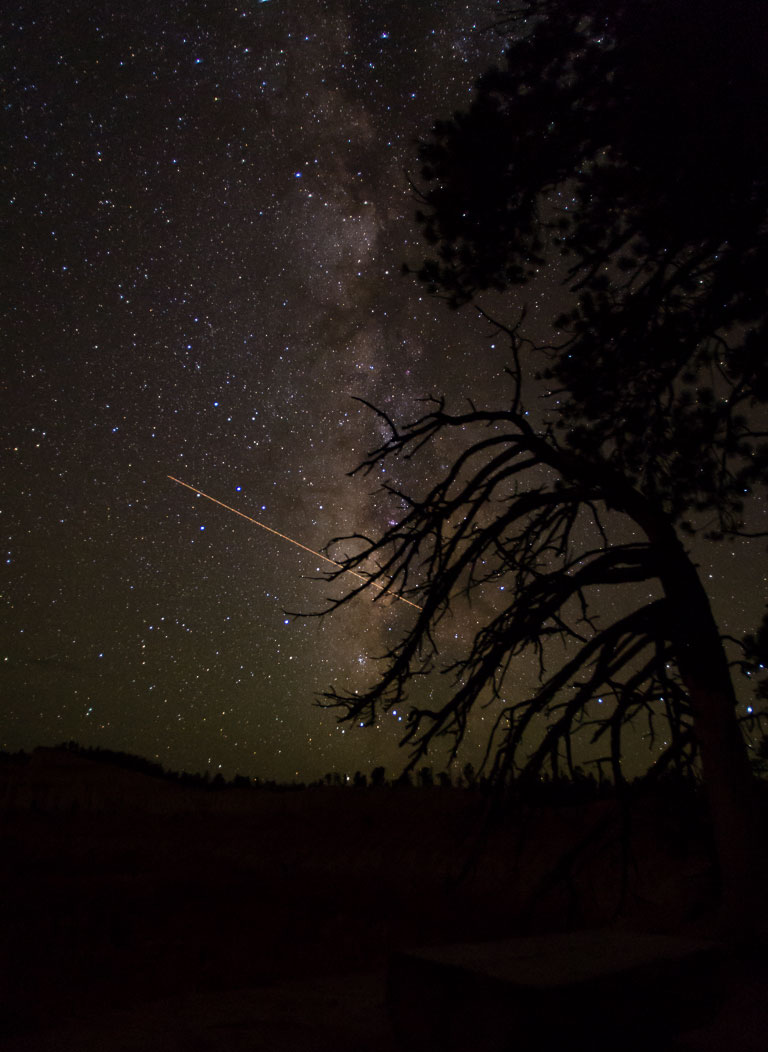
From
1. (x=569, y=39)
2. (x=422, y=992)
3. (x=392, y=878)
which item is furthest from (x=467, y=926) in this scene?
(x=569, y=39)

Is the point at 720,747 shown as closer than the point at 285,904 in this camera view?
Yes

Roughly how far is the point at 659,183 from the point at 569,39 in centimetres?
160

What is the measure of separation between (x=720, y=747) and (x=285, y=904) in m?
5.40

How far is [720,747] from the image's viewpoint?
20.9 feet

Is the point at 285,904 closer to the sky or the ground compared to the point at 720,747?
closer to the ground

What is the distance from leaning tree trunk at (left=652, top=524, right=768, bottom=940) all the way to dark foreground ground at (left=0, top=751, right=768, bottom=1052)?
1.44ft

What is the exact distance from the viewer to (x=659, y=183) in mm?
5922

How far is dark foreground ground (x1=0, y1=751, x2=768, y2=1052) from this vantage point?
5133 mm

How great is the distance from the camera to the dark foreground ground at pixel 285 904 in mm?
5133

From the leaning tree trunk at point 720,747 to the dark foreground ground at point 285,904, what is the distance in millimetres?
438

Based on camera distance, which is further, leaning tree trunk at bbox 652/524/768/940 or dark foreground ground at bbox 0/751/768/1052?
leaning tree trunk at bbox 652/524/768/940

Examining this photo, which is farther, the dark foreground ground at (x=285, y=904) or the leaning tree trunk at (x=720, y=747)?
the leaning tree trunk at (x=720, y=747)

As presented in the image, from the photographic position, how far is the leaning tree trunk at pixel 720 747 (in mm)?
6113

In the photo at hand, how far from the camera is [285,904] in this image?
9.23 metres
